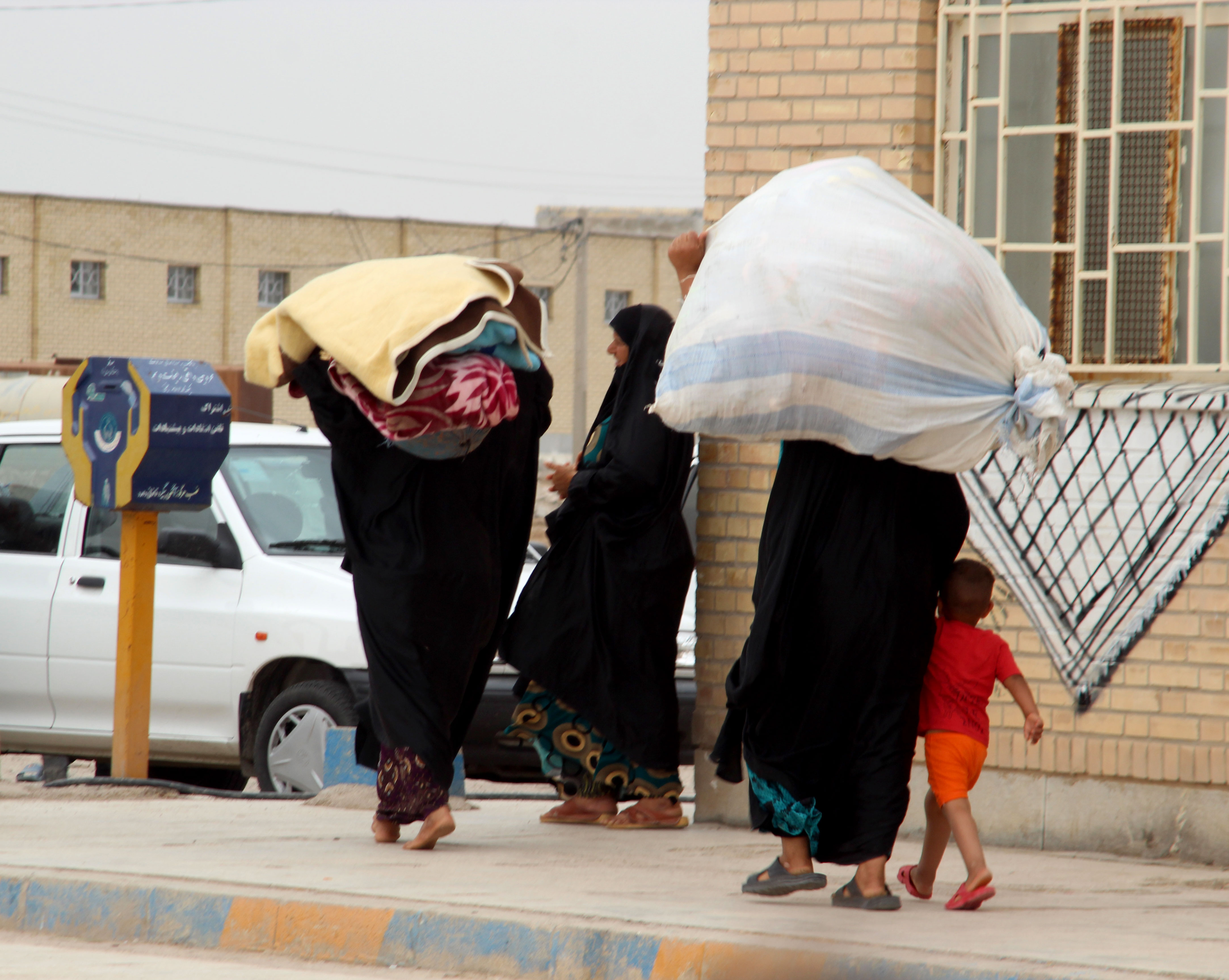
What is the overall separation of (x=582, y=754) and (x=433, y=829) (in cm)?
93

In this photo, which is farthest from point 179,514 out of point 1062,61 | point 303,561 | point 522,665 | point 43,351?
point 43,351

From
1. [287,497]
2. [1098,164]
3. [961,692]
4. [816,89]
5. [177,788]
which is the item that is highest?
[816,89]

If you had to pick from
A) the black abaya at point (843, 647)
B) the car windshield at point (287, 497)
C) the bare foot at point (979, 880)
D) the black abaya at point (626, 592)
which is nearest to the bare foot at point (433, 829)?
the black abaya at point (626, 592)

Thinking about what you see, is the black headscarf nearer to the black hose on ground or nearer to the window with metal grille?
the window with metal grille

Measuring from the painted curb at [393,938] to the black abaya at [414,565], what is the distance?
1.01 meters

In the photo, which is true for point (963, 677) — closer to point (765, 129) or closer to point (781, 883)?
point (781, 883)

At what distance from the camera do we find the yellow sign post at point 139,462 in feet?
23.5

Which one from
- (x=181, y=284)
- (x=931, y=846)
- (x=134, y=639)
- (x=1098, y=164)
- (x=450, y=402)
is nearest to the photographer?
(x=931, y=846)

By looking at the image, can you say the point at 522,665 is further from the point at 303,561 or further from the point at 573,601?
the point at 303,561

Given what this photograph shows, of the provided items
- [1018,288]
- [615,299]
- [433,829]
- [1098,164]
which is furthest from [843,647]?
[615,299]

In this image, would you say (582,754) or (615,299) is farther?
(615,299)

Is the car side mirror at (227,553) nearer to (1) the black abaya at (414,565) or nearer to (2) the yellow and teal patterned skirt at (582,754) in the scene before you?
(2) the yellow and teal patterned skirt at (582,754)

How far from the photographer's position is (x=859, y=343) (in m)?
4.28

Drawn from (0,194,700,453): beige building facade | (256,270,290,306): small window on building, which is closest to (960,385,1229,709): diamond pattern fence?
(0,194,700,453): beige building facade
